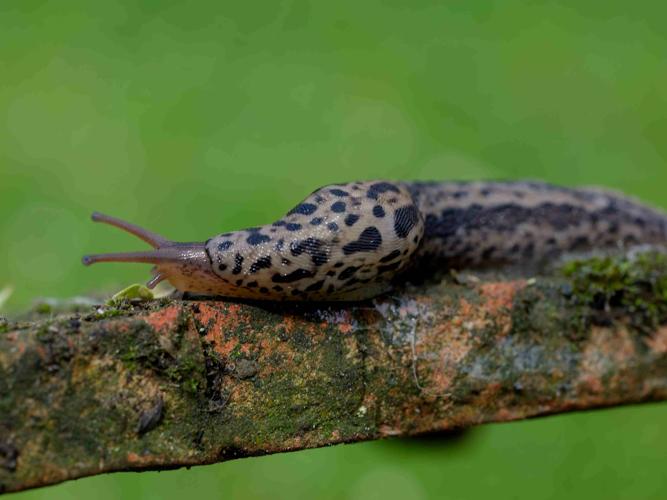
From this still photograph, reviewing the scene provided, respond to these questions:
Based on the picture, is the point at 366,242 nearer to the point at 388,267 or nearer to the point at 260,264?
the point at 388,267

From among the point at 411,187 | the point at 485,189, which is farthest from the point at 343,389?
the point at 485,189

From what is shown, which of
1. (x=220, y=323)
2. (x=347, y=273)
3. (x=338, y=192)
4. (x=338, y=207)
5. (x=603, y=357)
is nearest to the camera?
(x=220, y=323)

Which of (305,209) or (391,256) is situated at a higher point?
(305,209)

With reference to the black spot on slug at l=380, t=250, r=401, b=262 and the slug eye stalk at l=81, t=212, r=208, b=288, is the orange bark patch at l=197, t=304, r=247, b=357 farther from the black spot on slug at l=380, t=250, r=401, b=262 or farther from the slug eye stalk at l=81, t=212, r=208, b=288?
the black spot on slug at l=380, t=250, r=401, b=262

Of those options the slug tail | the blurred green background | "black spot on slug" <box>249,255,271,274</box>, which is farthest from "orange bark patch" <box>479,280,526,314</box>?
the blurred green background

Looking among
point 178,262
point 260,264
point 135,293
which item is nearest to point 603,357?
point 260,264
